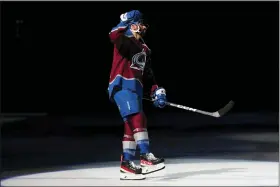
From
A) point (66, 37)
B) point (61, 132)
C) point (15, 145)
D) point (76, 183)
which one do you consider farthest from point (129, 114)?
point (66, 37)

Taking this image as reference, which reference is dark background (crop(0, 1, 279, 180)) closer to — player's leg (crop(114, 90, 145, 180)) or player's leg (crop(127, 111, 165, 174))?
player's leg (crop(114, 90, 145, 180))

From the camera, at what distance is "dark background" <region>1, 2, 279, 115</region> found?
2123 cm

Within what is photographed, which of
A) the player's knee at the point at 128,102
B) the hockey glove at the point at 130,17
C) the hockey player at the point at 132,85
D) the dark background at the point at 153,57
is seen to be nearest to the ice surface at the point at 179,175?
the hockey player at the point at 132,85

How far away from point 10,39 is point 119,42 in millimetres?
14067

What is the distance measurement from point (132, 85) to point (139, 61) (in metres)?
0.22

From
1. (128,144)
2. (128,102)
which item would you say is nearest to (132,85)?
(128,102)

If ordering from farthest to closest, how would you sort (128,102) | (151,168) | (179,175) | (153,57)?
(153,57) < (179,175) < (151,168) < (128,102)

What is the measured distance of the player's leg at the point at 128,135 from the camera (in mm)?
8344

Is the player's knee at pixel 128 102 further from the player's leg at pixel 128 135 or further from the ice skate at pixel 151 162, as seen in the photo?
the ice skate at pixel 151 162

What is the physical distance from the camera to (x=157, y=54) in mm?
22062

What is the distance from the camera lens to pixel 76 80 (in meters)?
22.7

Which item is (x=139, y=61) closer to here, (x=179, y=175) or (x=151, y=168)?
(x=151, y=168)

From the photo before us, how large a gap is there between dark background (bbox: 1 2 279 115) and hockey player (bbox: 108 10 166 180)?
1205cm

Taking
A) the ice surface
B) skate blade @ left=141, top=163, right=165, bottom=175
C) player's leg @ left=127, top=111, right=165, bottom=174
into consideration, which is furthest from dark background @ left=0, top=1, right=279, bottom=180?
player's leg @ left=127, top=111, right=165, bottom=174
